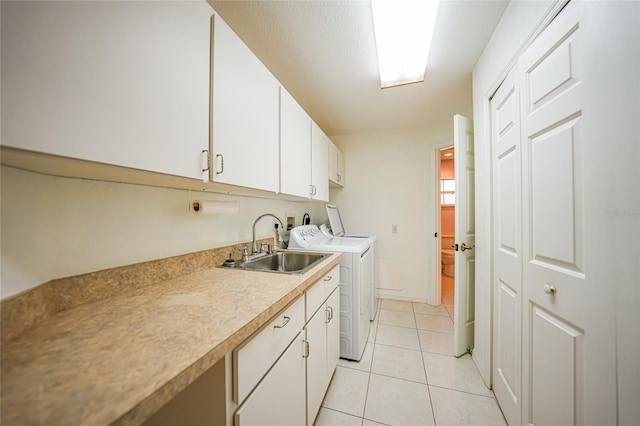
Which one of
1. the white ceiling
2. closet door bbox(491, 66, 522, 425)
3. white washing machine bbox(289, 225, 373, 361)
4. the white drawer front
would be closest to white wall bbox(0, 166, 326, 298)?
the white drawer front

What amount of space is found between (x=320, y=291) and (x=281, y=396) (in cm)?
51

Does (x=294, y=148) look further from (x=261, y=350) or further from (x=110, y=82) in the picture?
(x=261, y=350)

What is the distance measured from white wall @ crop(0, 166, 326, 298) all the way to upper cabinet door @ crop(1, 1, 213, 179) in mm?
324

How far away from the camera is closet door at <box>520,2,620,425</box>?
0.64m

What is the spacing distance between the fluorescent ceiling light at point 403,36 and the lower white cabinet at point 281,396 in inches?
67.6

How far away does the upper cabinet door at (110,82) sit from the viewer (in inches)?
17.1

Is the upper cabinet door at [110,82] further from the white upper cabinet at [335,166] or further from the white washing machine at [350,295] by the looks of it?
the white upper cabinet at [335,166]

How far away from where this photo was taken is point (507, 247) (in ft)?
3.93

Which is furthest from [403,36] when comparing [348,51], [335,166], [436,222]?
[436,222]

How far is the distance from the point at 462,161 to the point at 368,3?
4.16 ft

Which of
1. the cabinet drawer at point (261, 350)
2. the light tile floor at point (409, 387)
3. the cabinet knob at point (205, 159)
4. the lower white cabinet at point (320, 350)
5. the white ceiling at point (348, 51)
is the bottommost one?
the light tile floor at point (409, 387)

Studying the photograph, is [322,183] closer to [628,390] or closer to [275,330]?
[275,330]

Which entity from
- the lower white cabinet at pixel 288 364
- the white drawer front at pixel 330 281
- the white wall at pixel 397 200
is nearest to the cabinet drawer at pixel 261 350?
the lower white cabinet at pixel 288 364

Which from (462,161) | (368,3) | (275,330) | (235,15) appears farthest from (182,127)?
(462,161)
